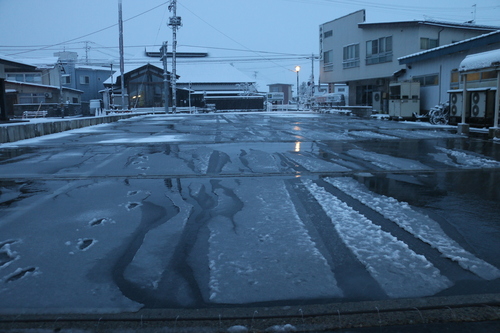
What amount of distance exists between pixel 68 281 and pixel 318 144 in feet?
34.5

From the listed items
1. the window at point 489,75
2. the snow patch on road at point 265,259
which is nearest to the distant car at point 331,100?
the window at point 489,75

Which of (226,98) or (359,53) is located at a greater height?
(359,53)

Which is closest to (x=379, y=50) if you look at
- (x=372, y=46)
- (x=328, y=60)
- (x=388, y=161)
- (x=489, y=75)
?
(x=372, y=46)

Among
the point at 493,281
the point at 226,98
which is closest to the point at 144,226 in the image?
the point at 493,281

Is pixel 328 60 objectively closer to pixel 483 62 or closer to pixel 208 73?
pixel 208 73

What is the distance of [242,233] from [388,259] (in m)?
1.59

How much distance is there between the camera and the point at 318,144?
44.2 feet

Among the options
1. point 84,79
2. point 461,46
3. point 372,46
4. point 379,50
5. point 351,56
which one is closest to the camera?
point 461,46

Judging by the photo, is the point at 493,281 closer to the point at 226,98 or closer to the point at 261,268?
the point at 261,268

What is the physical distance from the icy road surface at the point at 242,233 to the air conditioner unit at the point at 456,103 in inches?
461

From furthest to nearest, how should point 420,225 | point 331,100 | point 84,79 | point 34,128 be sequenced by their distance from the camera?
point 84,79 < point 331,100 < point 34,128 < point 420,225

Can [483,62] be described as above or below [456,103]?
above

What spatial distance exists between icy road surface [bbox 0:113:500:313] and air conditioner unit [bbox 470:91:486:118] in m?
9.79

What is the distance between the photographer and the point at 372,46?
38.2 metres
